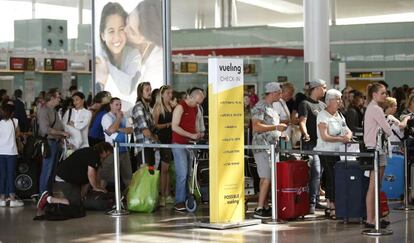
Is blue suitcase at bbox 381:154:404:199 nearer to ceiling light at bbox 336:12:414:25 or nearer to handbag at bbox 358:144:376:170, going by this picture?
handbag at bbox 358:144:376:170

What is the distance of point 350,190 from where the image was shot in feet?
35.1

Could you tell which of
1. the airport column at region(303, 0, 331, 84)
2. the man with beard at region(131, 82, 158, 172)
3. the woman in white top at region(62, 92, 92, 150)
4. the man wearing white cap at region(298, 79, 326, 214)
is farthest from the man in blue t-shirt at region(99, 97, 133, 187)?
the airport column at region(303, 0, 331, 84)

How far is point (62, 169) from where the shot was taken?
11.8m

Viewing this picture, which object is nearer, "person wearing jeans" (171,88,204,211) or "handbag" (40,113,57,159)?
"person wearing jeans" (171,88,204,211)

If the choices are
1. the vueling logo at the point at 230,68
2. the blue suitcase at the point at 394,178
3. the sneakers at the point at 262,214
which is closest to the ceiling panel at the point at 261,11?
the blue suitcase at the point at 394,178

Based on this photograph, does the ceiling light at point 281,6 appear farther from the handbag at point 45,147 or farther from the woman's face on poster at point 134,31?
the handbag at point 45,147

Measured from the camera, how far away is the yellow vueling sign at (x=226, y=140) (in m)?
10.5

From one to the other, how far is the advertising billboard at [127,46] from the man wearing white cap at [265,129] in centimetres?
397

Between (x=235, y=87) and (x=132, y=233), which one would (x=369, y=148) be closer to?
(x=235, y=87)

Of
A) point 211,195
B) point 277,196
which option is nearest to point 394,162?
point 277,196

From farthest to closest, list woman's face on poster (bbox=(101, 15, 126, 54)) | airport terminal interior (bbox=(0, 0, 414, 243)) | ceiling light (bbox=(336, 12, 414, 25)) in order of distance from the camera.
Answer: ceiling light (bbox=(336, 12, 414, 25)), woman's face on poster (bbox=(101, 15, 126, 54)), airport terminal interior (bbox=(0, 0, 414, 243))

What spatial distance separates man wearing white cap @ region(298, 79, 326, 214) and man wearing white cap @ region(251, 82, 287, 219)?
589mm

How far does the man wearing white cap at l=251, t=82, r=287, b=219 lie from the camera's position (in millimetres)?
11164

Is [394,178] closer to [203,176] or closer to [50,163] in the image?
[203,176]
